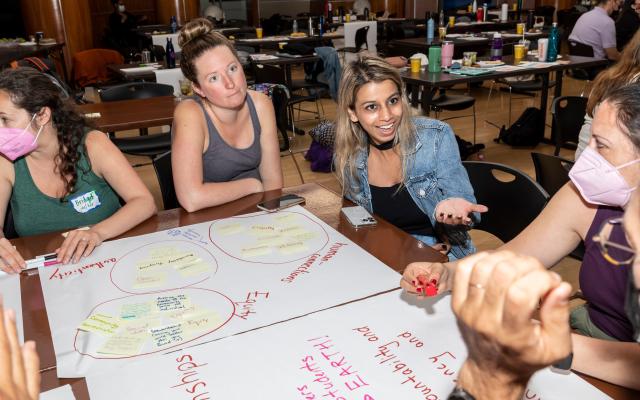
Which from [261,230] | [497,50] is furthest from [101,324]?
[497,50]

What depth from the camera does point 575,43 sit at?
230 inches

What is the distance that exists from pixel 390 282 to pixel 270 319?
1.00ft

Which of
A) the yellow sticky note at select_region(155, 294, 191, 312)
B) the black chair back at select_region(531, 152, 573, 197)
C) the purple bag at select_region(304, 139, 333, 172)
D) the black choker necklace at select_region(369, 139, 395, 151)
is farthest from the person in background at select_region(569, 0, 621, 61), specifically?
the yellow sticky note at select_region(155, 294, 191, 312)

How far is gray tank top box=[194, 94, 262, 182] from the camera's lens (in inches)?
83.5

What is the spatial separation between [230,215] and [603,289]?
1.09m

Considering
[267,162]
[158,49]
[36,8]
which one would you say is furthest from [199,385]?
[36,8]

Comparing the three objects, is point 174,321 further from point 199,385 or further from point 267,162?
point 267,162

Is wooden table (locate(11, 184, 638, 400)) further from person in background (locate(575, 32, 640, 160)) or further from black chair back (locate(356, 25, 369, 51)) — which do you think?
black chair back (locate(356, 25, 369, 51))

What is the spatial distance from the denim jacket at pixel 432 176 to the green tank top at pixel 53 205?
3.02 feet

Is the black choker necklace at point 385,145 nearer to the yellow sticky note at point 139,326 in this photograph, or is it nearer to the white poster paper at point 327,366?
the white poster paper at point 327,366

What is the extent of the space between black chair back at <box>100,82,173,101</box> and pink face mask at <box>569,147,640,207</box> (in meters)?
3.49

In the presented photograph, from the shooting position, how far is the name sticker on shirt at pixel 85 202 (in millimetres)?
1844

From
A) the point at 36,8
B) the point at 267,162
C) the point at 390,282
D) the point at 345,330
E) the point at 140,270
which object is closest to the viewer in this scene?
the point at 345,330

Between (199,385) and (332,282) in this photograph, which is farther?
(332,282)
